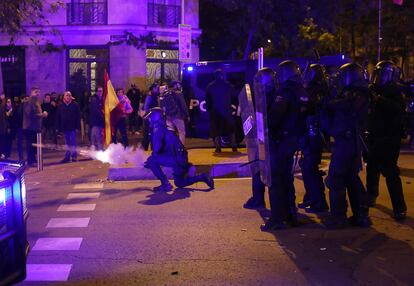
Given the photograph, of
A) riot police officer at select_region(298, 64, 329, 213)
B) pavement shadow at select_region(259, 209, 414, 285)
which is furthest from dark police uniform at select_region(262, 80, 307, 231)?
riot police officer at select_region(298, 64, 329, 213)

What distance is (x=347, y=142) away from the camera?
7.35 metres

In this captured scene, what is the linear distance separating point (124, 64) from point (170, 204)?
54.3 feet

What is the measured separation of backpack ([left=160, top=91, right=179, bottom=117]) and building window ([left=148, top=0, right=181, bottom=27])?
13.2 metres

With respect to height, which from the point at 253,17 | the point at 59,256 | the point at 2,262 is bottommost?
the point at 59,256

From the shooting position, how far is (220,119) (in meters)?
14.2

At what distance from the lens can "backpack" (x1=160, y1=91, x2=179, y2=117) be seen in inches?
529

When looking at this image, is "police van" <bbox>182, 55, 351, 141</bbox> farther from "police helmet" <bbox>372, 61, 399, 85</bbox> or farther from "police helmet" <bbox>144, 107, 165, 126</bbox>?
"police helmet" <bbox>372, 61, 399, 85</bbox>


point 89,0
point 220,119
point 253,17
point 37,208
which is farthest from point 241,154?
point 89,0

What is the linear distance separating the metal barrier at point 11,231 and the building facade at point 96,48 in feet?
68.6

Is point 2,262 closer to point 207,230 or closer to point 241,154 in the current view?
point 207,230

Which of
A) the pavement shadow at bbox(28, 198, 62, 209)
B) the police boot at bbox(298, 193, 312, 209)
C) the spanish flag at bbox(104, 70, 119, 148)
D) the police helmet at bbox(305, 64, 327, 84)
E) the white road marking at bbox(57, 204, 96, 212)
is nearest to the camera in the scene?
the police helmet at bbox(305, 64, 327, 84)

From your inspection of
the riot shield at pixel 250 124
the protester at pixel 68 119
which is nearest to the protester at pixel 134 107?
the protester at pixel 68 119

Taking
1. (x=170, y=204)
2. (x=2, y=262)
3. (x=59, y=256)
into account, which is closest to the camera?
(x=2, y=262)

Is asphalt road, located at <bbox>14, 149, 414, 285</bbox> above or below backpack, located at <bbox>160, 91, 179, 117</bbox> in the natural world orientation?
below
